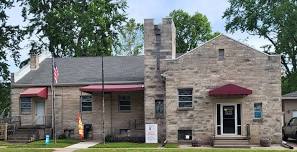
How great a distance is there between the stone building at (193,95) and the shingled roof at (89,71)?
440 mm

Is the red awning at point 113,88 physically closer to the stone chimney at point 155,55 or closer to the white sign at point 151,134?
the stone chimney at point 155,55

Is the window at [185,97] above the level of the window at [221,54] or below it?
below

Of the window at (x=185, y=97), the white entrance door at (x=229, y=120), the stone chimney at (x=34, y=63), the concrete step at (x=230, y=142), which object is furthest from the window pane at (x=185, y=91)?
the stone chimney at (x=34, y=63)

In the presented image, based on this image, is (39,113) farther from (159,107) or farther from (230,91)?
(230,91)

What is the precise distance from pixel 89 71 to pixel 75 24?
1533 centimetres

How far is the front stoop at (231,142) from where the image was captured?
101 ft

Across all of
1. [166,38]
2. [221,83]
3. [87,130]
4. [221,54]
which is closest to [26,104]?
[87,130]

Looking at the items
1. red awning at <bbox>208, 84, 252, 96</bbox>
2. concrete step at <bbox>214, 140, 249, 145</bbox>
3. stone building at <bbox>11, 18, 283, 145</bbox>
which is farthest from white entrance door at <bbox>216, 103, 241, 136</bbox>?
red awning at <bbox>208, 84, 252, 96</bbox>

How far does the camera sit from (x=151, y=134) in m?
33.7

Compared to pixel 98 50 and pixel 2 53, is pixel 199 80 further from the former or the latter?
pixel 2 53

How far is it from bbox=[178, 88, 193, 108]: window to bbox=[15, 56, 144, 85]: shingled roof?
5.18 m

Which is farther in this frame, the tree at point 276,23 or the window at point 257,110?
the tree at point 276,23

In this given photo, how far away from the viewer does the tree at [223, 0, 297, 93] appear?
52.5 metres

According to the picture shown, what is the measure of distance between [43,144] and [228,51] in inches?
525
